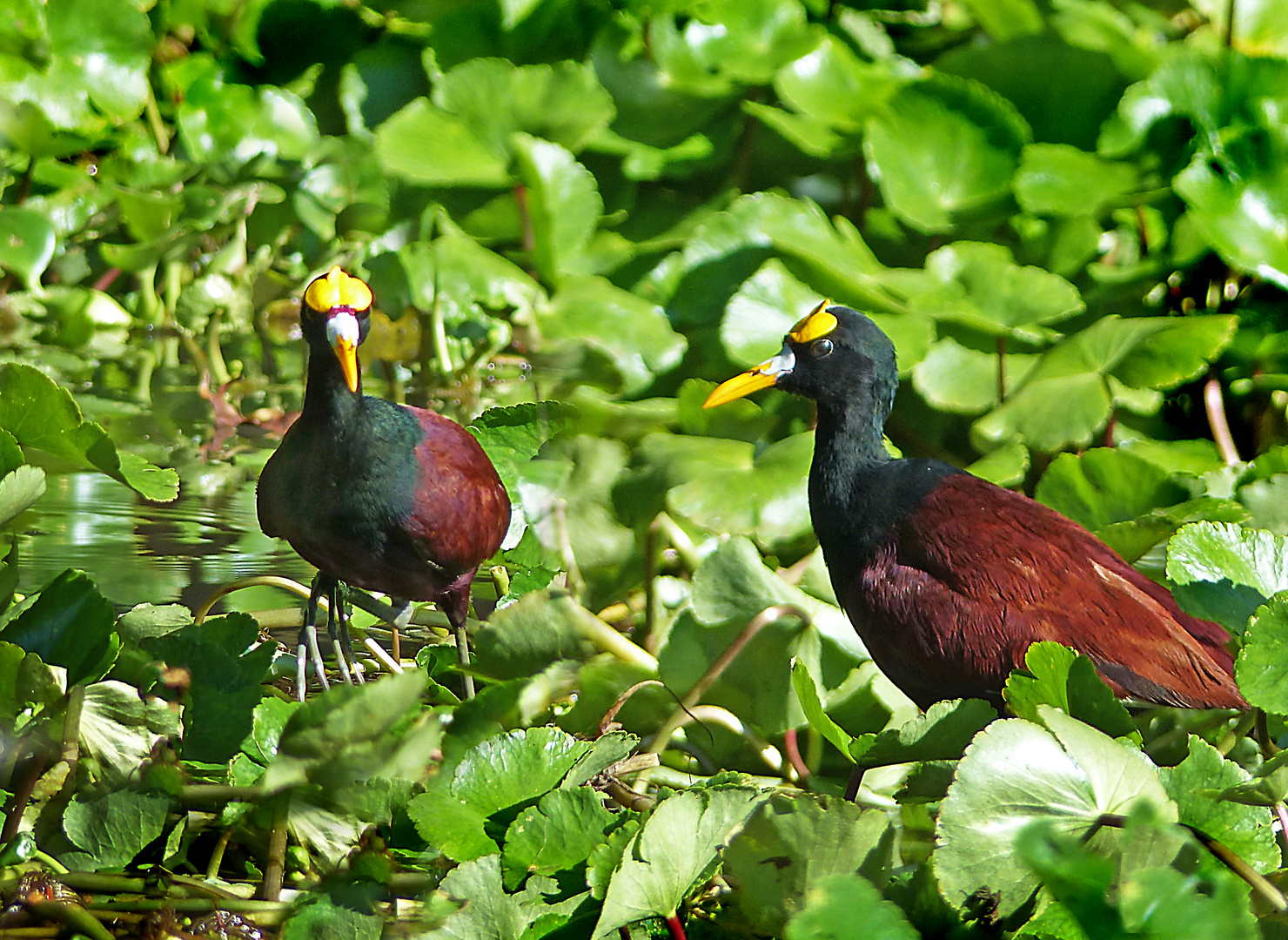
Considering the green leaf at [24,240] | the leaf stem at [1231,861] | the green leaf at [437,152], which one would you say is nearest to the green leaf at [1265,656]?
the leaf stem at [1231,861]

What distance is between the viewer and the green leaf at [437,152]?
175 cm

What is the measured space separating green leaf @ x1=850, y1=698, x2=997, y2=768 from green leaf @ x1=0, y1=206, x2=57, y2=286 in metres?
1.59

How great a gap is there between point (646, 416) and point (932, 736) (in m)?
0.74

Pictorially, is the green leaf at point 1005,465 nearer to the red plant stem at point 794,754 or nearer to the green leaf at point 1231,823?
the red plant stem at point 794,754

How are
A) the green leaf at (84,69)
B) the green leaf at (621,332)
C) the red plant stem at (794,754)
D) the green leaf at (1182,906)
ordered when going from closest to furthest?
the green leaf at (1182,906), the red plant stem at (794,754), the green leaf at (621,332), the green leaf at (84,69)

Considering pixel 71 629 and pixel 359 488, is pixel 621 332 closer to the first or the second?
pixel 359 488

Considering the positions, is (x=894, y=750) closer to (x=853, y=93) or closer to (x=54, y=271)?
(x=853, y=93)

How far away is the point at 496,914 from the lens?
638 mm

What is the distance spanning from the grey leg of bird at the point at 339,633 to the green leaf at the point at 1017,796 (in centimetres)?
47

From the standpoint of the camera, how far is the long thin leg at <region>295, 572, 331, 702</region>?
89 cm

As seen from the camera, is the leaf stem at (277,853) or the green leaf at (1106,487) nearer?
the leaf stem at (277,853)

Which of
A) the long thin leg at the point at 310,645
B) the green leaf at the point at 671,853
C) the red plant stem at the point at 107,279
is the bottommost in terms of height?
the red plant stem at the point at 107,279

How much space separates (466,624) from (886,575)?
0.32 meters

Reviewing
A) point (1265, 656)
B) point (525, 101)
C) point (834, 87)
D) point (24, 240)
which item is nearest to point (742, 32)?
point (834, 87)
